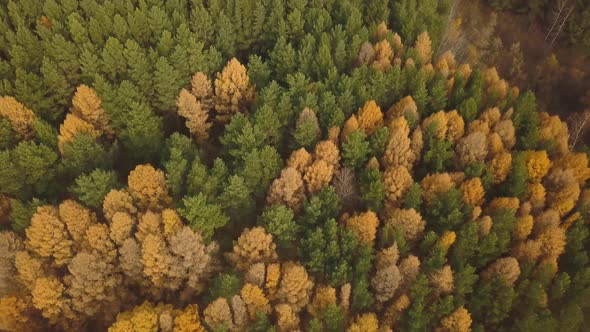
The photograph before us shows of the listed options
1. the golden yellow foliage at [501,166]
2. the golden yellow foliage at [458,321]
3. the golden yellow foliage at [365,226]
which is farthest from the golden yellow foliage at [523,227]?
the golden yellow foliage at [365,226]

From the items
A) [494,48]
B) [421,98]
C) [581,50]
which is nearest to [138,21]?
[421,98]

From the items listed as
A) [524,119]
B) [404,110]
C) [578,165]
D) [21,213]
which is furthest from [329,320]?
[524,119]

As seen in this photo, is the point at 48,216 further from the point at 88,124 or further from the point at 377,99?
the point at 377,99

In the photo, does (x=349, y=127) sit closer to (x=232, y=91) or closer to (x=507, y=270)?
(x=232, y=91)

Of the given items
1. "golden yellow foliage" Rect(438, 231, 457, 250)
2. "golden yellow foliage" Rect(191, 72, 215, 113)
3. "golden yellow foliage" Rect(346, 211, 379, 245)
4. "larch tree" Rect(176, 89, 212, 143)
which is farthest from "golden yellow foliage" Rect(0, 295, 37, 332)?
"golden yellow foliage" Rect(438, 231, 457, 250)

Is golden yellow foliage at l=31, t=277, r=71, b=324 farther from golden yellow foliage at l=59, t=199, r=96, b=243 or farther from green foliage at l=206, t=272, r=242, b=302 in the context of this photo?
green foliage at l=206, t=272, r=242, b=302

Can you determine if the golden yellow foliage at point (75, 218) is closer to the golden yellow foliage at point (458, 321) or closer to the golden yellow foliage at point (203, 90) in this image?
the golden yellow foliage at point (203, 90)
